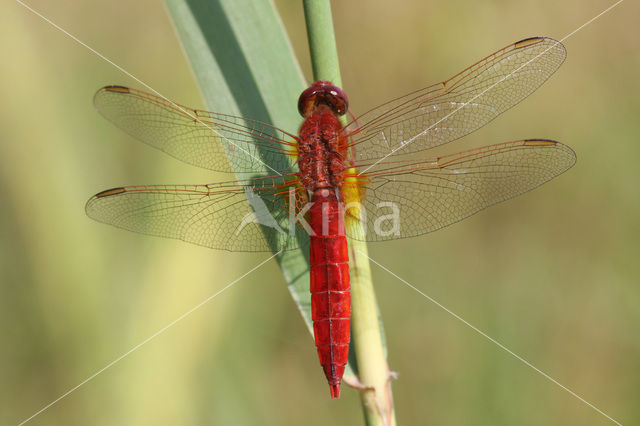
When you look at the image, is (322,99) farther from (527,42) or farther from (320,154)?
(527,42)

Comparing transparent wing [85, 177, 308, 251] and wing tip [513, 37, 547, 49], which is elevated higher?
wing tip [513, 37, 547, 49]

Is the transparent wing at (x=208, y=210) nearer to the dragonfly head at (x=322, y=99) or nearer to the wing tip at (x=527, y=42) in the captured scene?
the dragonfly head at (x=322, y=99)

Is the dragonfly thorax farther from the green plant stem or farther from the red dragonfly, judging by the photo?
the green plant stem

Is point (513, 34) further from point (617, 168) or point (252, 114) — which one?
point (252, 114)

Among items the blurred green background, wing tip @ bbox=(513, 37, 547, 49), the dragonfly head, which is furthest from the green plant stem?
the blurred green background

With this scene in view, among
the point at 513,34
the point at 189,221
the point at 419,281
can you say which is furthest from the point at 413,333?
the point at 513,34

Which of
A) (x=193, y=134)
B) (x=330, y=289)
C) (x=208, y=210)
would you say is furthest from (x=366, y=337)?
(x=193, y=134)
